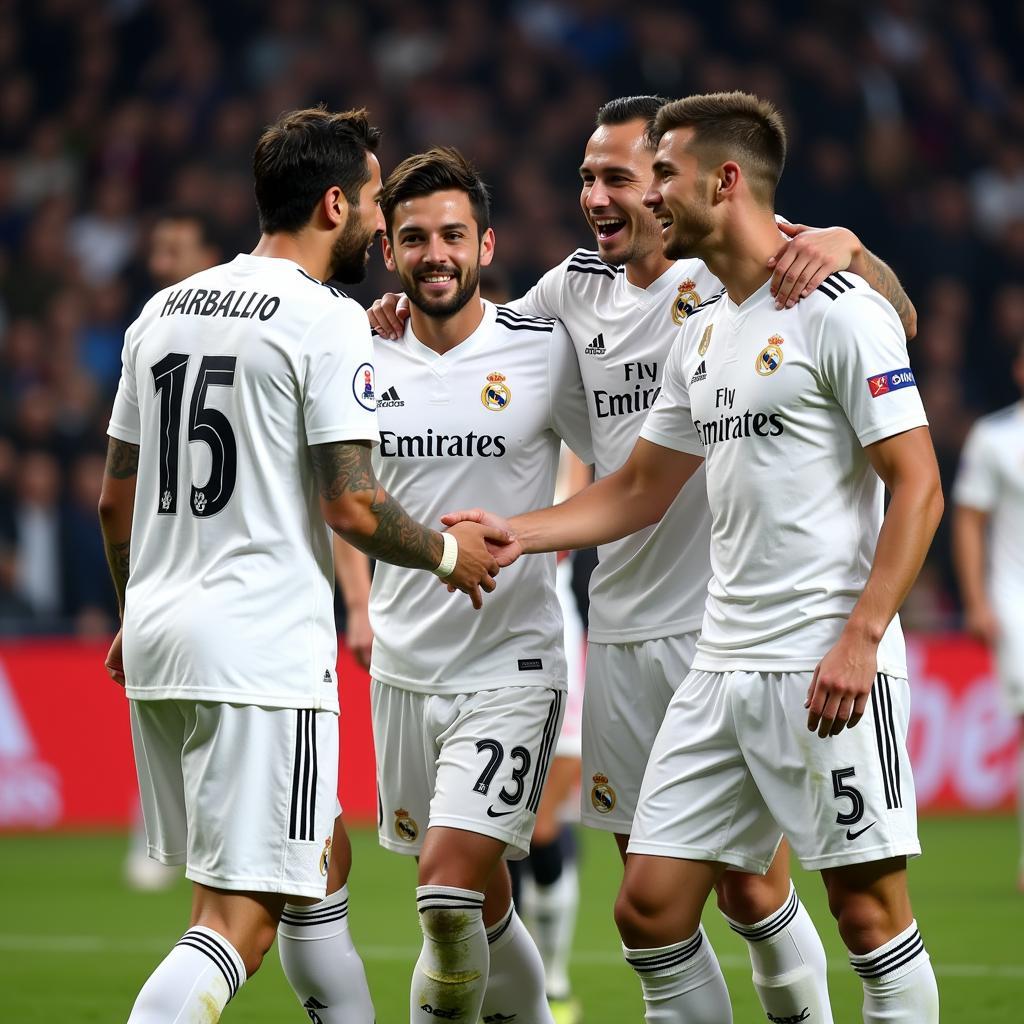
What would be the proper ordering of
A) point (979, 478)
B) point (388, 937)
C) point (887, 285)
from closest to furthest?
1. point (887, 285)
2. point (388, 937)
3. point (979, 478)

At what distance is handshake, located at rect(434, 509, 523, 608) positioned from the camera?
4.46 meters

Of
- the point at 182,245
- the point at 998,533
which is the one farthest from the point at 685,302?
the point at 998,533

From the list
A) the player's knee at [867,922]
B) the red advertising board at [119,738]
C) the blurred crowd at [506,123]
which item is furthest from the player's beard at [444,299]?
the blurred crowd at [506,123]

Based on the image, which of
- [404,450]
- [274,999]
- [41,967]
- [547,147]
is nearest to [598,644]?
[404,450]

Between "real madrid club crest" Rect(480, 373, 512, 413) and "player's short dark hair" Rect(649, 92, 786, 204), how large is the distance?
3.25 feet

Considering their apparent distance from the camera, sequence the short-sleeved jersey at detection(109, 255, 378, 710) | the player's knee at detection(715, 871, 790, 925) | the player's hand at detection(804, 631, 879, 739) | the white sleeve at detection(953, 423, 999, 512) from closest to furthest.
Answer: the player's hand at detection(804, 631, 879, 739)
the short-sleeved jersey at detection(109, 255, 378, 710)
the player's knee at detection(715, 871, 790, 925)
the white sleeve at detection(953, 423, 999, 512)

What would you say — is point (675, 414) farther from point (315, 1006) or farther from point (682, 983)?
point (315, 1006)

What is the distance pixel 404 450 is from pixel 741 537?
1219 millimetres

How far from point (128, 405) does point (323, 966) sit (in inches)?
61.9

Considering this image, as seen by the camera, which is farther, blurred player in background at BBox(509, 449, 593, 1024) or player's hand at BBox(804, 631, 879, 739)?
blurred player in background at BBox(509, 449, 593, 1024)

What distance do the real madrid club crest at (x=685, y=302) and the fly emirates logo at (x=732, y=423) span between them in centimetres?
68

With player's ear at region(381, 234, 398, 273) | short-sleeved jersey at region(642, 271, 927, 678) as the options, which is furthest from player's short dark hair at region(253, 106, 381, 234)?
short-sleeved jersey at region(642, 271, 927, 678)

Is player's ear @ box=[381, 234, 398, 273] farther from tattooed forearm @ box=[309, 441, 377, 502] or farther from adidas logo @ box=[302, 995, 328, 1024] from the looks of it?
adidas logo @ box=[302, 995, 328, 1024]

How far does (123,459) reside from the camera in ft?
14.4
